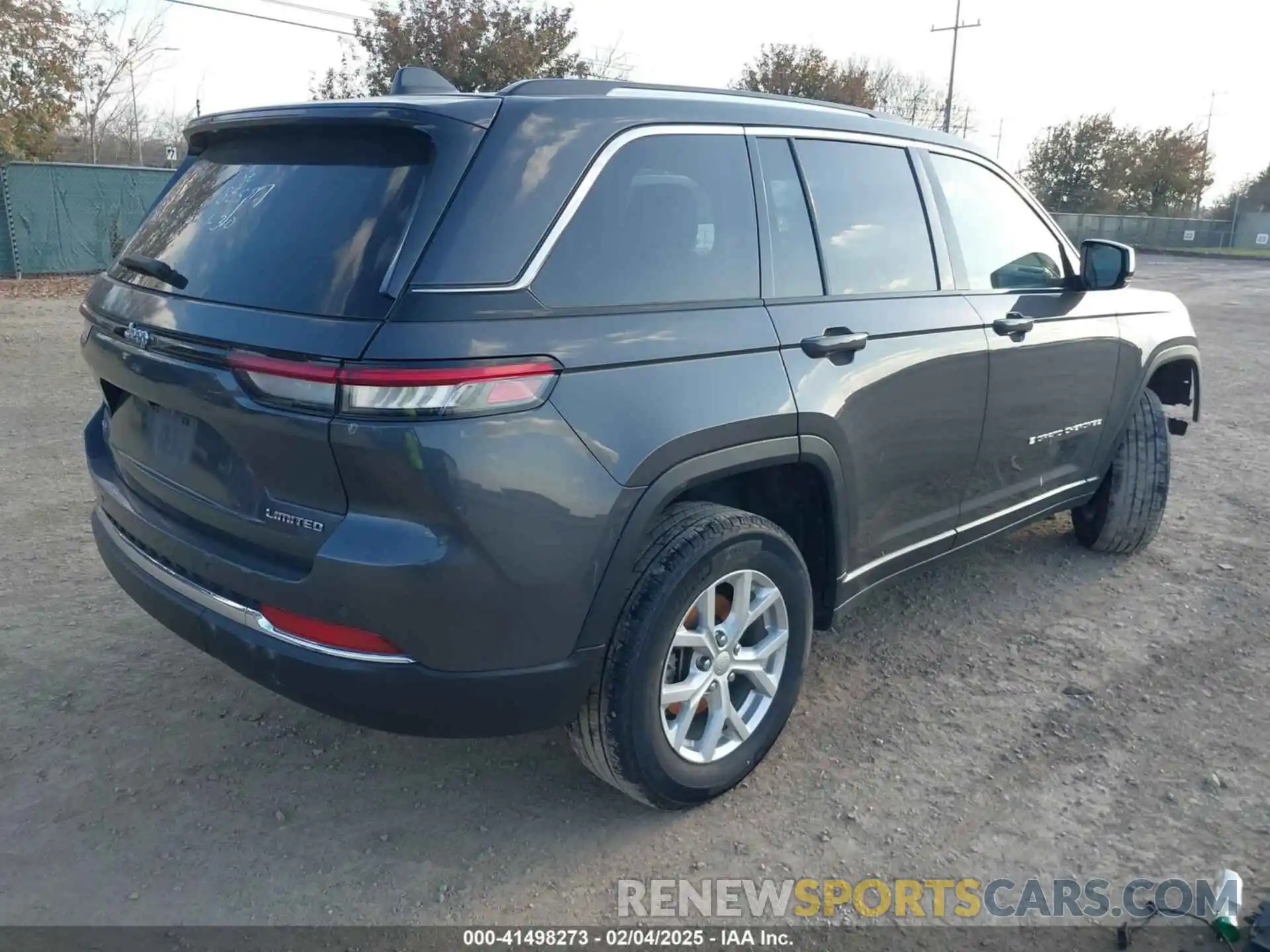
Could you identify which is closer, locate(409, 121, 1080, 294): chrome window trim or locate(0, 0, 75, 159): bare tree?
locate(409, 121, 1080, 294): chrome window trim

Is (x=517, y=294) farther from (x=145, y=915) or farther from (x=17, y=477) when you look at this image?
(x=17, y=477)

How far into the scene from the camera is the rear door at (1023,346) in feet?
12.3

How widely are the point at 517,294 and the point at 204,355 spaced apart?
2.58 ft

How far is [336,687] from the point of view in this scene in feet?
7.72

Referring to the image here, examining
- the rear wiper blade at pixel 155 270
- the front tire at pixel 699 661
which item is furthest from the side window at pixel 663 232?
the rear wiper blade at pixel 155 270

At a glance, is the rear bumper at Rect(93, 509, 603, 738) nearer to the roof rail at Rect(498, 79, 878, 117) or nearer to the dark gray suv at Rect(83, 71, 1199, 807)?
the dark gray suv at Rect(83, 71, 1199, 807)

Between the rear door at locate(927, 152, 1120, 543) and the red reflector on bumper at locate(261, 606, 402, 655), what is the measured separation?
93.2 inches

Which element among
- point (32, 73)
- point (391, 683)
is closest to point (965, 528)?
point (391, 683)

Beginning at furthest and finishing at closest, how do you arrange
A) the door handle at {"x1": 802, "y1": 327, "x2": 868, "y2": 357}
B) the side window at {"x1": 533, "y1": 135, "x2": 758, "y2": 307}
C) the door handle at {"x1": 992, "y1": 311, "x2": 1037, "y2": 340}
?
the door handle at {"x1": 992, "y1": 311, "x2": 1037, "y2": 340} < the door handle at {"x1": 802, "y1": 327, "x2": 868, "y2": 357} < the side window at {"x1": 533, "y1": 135, "x2": 758, "y2": 307}

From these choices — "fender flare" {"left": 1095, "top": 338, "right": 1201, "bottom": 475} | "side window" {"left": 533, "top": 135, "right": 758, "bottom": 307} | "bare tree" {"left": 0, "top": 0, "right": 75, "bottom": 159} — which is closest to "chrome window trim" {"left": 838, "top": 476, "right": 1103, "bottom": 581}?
"fender flare" {"left": 1095, "top": 338, "right": 1201, "bottom": 475}

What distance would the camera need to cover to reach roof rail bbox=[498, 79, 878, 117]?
8.52ft

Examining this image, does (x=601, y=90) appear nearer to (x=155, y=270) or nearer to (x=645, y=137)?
(x=645, y=137)

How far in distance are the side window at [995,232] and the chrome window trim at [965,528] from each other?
877 mm

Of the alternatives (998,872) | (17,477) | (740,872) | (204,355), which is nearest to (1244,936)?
(998,872)
